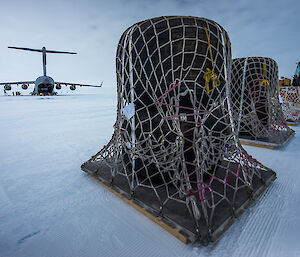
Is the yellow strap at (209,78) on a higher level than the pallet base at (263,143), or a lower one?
higher

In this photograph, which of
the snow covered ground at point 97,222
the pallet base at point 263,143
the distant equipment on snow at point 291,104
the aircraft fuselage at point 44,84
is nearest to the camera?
the snow covered ground at point 97,222

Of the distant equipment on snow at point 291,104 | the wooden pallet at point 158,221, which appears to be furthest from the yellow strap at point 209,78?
the distant equipment on snow at point 291,104

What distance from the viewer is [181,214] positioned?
1.19 metres

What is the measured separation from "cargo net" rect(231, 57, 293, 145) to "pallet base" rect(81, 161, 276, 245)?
167 cm

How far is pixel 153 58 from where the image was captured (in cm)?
149

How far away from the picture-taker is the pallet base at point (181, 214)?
1045 millimetres

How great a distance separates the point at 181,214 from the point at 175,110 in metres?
0.76

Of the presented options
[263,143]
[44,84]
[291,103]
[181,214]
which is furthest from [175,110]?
[44,84]

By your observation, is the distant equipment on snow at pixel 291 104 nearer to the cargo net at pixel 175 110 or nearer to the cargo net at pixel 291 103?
the cargo net at pixel 291 103

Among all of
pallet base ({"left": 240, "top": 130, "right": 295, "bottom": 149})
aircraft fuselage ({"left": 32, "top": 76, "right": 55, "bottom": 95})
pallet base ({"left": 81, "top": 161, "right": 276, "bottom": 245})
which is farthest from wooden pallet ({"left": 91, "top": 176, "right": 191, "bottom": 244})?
aircraft fuselage ({"left": 32, "top": 76, "right": 55, "bottom": 95})

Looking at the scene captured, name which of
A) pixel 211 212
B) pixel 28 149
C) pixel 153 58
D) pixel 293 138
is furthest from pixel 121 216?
pixel 293 138

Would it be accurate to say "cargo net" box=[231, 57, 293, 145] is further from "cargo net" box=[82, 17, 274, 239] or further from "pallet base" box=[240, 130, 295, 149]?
"cargo net" box=[82, 17, 274, 239]

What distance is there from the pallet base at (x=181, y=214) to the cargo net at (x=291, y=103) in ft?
14.1

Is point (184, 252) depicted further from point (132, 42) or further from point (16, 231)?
point (132, 42)
